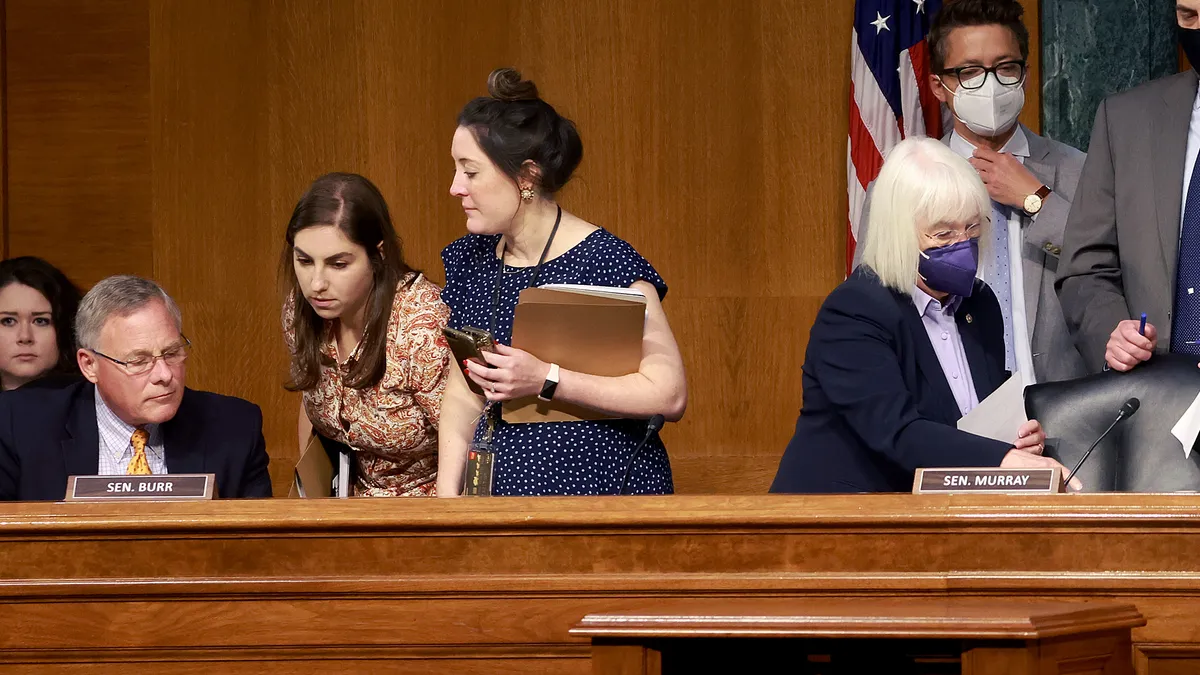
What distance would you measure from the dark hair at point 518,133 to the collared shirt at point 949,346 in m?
0.73

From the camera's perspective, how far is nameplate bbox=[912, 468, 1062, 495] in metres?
2.37

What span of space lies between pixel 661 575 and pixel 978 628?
64cm

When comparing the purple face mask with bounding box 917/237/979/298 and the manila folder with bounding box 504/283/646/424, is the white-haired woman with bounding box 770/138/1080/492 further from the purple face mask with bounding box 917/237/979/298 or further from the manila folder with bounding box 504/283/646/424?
the manila folder with bounding box 504/283/646/424

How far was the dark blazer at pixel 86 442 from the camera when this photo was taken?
9.91 ft

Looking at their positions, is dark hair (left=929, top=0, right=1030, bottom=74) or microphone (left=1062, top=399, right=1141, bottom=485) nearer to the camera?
microphone (left=1062, top=399, right=1141, bottom=485)

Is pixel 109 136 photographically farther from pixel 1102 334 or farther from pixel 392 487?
pixel 1102 334

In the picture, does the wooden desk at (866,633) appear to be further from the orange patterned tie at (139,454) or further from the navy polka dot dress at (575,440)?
the orange patterned tie at (139,454)

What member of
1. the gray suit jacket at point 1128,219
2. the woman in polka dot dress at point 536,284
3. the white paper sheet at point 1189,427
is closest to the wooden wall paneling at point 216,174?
the woman in polka dot dress at point 536,284

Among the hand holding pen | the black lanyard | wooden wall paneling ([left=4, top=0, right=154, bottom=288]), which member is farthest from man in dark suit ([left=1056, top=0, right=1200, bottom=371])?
wooden wall paneling ([left=4, top=0, right=154, bottom=288])

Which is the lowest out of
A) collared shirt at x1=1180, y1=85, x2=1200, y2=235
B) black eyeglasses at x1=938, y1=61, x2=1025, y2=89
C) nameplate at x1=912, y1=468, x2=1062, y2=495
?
nameplate at x1=912, y1=468, x2=1062, y2=495

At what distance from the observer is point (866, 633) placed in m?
1.90

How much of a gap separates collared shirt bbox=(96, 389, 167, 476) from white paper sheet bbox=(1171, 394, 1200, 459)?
1.82m

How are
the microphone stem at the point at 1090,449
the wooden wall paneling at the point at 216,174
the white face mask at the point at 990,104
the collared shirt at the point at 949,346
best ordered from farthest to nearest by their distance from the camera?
the wooden wall paneling at the point at 216,174, the white face mask at the point at 990,104, the collared shirt at the point at 949,346, the microphone stem at the point at 1090,449

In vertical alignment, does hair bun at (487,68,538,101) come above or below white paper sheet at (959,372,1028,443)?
above
